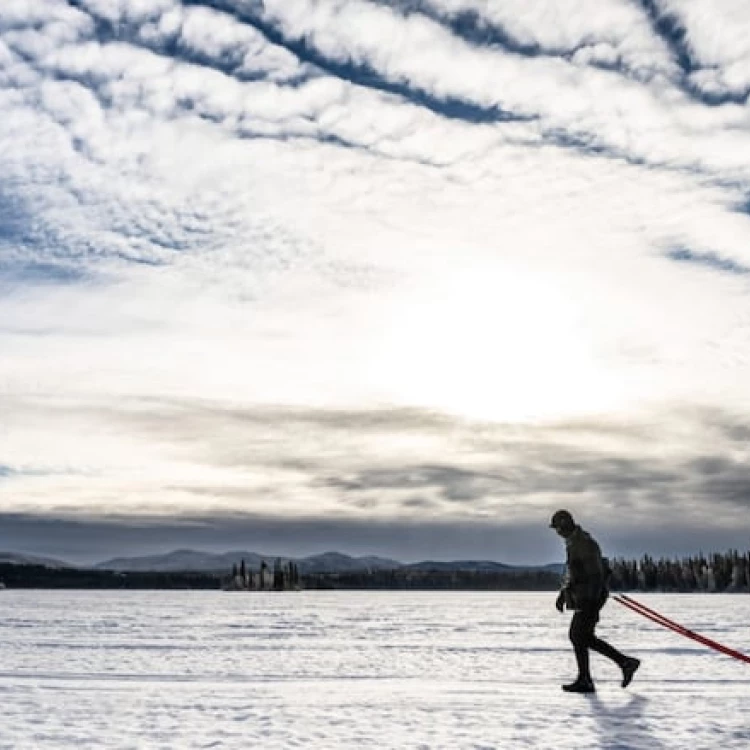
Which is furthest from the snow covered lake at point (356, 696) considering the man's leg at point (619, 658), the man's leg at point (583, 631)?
the man's leg at point (583, 631)

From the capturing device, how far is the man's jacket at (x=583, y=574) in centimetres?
1370

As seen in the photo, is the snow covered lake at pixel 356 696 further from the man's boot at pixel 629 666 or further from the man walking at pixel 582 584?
the man walking at pixel 582 584

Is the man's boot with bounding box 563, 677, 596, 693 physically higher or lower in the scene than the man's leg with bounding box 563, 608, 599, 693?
lower

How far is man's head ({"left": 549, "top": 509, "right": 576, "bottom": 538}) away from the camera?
13.6 metres

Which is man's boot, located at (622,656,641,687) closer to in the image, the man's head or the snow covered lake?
the snow covered lake

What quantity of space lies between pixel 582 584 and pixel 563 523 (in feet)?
2.74

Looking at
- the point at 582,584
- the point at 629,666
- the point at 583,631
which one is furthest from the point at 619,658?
the point at 582,584

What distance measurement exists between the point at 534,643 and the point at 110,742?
719 inches

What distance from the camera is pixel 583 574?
1376cm

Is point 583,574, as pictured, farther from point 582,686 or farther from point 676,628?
point 676,628

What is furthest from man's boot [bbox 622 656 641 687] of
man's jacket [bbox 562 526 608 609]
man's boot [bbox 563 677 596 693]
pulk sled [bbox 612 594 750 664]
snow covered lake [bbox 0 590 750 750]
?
man's jacket [bbox 562 526 608 609]

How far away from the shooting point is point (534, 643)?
26.7 metres

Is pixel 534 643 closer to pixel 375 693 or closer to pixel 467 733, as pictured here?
pixel 375 693

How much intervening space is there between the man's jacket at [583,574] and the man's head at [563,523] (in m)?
0.08
